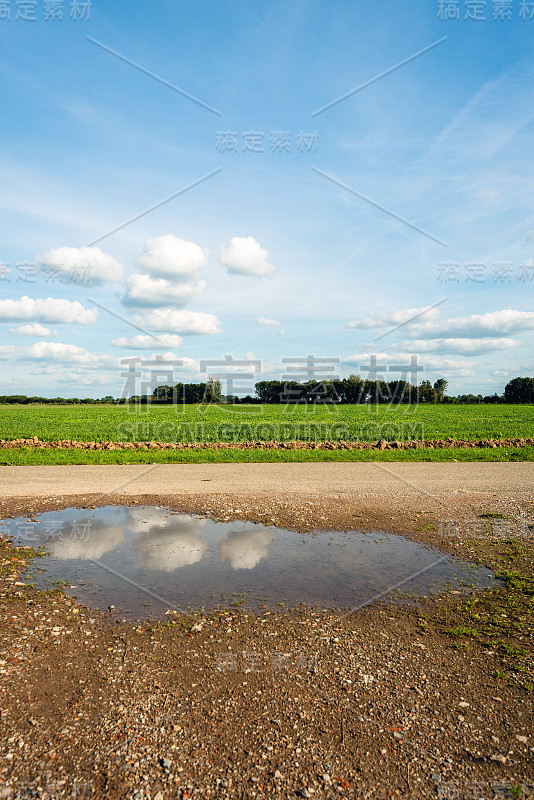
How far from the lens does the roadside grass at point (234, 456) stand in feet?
66.6

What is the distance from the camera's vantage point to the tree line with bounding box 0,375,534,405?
261 feet

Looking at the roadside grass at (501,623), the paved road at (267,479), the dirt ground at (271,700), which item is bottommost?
the dirt ground at (271,700)

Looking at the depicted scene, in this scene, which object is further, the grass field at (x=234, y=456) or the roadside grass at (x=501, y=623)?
the grass field at (x=234, y=456)

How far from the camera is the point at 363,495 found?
13.2 meters

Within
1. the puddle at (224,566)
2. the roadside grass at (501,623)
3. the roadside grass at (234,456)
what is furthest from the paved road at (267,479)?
the roadside grass at (501,623)

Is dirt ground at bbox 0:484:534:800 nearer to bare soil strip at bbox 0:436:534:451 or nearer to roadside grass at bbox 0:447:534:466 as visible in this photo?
roadside grass at bbox 0:447:534:466

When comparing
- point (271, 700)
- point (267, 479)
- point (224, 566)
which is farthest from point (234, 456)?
point (271, 700)

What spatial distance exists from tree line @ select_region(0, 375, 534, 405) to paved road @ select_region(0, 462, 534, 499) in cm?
5075

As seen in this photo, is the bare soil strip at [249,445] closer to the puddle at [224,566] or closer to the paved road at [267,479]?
the paved road at [267,479]

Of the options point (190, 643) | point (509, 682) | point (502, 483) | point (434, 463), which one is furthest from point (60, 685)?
point (434, 463)

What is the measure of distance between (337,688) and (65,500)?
9.97 metres

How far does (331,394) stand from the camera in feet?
280

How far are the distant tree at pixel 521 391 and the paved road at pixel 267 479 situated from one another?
97.3 metres

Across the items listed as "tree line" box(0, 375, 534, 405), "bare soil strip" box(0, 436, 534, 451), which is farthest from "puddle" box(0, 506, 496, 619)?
"tree line" box(0, 375, 534, 405)
